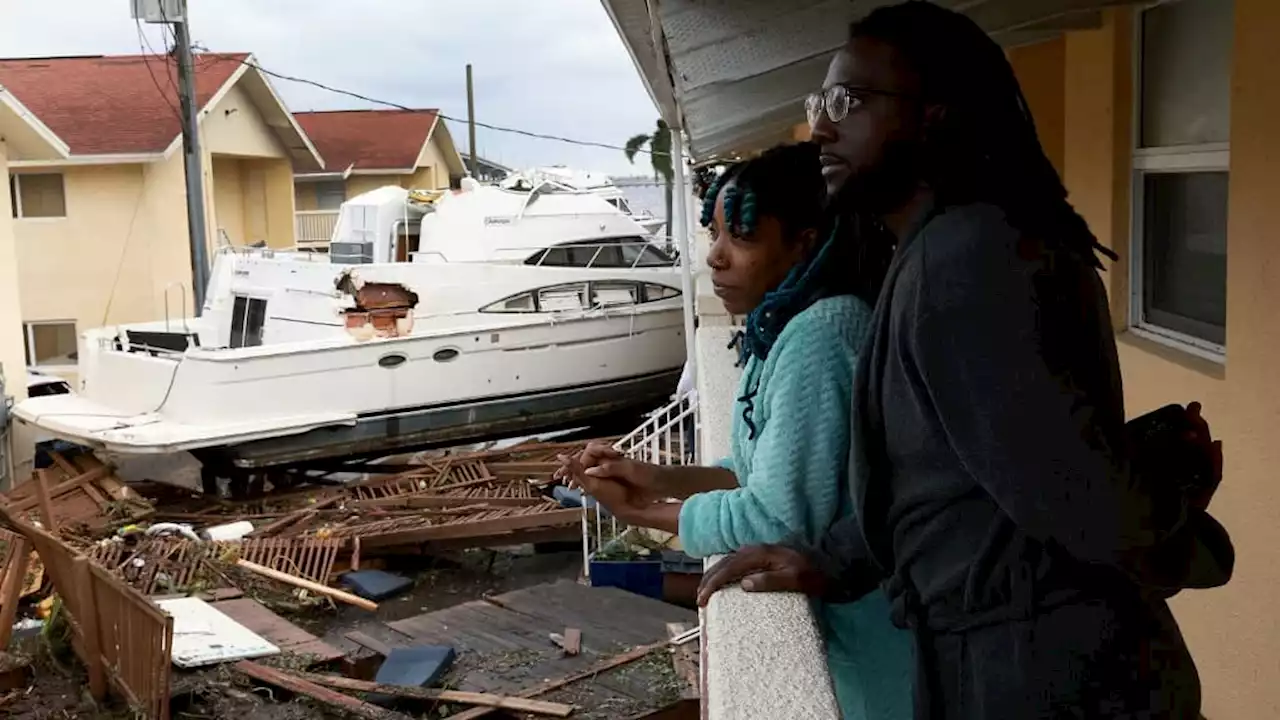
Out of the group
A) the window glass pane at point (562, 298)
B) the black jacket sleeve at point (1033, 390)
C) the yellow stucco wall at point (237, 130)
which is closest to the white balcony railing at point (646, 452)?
the window glass pane at point (562, 298)

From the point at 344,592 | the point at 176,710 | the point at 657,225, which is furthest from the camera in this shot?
the point at 657,225

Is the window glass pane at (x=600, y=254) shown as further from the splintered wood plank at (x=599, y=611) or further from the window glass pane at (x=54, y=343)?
the window glass pane at (x=54, y=343)

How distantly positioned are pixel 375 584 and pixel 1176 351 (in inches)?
351

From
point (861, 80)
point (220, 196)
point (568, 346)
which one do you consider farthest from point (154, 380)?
point (861, 80)

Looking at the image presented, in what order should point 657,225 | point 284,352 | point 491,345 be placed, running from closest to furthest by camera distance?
point 284,352, point 491,345, point 657,225

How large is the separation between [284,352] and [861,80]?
14.0 meters

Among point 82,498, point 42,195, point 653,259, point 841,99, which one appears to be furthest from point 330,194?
point 841,99

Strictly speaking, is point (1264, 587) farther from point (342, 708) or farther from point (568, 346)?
point (568, 346)

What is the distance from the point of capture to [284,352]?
→ 14766 millimetres

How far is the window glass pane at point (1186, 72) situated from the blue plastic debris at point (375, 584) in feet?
29.0

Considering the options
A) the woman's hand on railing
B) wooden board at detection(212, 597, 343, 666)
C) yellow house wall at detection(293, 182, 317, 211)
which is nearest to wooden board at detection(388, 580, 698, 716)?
wooden board at detection(212, 597, 343, 666)

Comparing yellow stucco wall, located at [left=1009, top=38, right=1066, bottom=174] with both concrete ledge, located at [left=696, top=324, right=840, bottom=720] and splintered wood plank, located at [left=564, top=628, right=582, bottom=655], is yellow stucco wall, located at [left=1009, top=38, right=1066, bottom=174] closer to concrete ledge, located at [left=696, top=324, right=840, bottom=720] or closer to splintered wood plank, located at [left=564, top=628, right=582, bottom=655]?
concrete ledge, located at [left=696, top=324, right=840, bottom=720]

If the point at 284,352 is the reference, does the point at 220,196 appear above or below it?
above

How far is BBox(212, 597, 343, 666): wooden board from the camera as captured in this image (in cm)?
867
